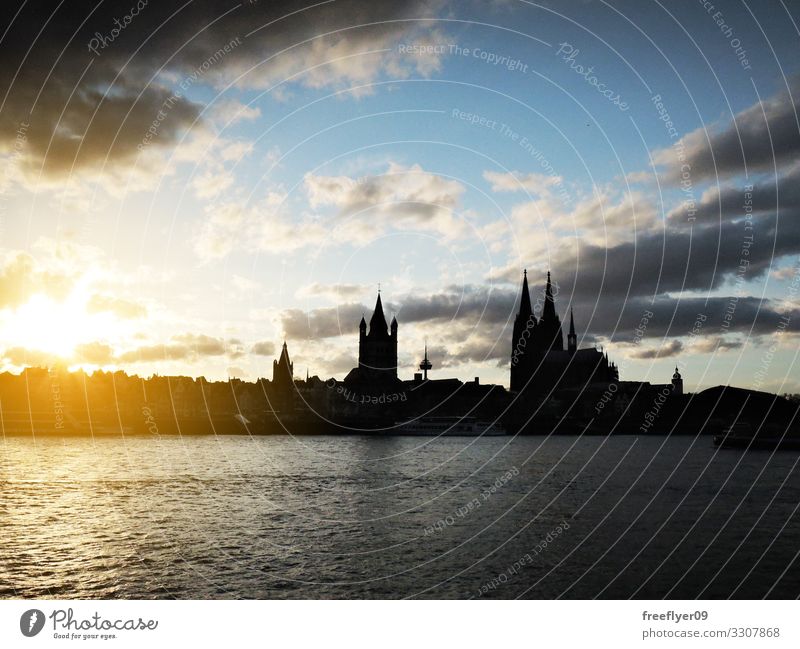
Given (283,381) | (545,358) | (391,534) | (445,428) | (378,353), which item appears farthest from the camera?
(545,358)

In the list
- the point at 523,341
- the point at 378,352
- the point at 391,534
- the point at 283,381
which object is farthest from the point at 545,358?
the point at 391,534

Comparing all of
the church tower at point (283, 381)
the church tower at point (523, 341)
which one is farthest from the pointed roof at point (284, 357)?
the church tower at point (523, 341)

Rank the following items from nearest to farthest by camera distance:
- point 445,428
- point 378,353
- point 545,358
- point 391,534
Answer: point 391,534 → point 445,428 → point 378,353 → point 545,358

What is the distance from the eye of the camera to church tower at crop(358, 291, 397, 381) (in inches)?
6206

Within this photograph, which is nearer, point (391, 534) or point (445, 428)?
point (391, 534)

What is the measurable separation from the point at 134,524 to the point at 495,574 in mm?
16975

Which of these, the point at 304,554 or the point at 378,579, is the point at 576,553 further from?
the point at 304,554

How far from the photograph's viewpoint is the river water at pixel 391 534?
21891 millimetres

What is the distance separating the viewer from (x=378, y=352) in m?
158

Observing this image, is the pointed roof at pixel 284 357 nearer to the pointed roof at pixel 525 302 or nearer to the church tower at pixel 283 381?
the church tower at pixel 283 381

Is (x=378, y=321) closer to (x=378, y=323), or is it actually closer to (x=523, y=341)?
(x=378, y=323)

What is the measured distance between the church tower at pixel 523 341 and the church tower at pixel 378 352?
41.0 metres

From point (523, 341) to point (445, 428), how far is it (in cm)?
5622

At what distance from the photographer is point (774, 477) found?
61125 millimetres
